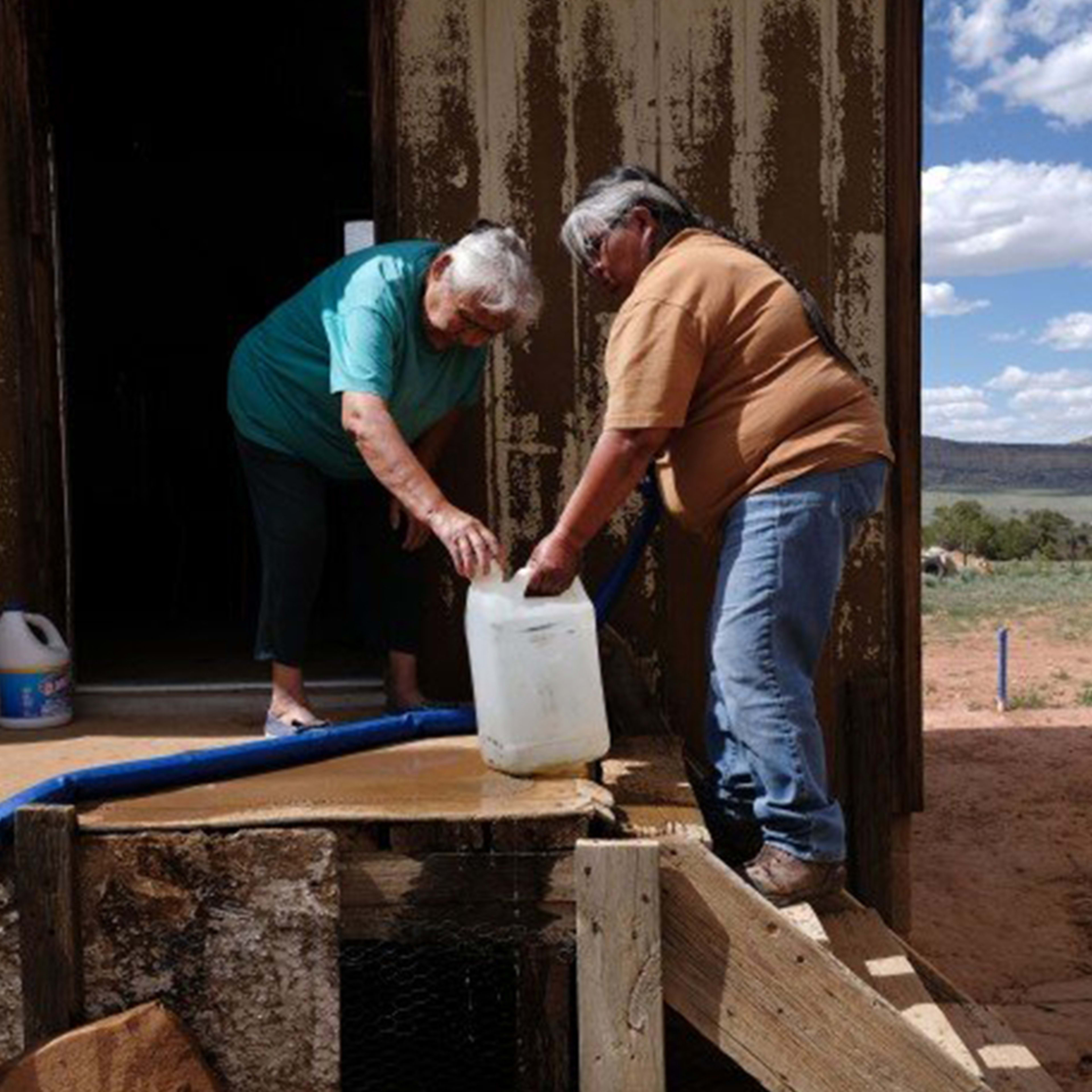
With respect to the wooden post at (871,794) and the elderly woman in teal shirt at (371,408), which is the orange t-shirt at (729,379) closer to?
the elderly woman in teal shirt at (371,408)

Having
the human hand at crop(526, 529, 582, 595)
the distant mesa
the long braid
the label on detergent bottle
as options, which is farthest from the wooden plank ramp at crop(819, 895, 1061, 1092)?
the distant mesa

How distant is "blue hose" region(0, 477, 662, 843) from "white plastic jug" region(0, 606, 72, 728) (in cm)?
A: 80

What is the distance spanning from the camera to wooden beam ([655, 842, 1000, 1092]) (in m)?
2.60

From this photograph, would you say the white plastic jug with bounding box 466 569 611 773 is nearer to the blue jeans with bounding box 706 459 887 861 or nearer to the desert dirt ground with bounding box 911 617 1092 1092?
the blue jeans with bounding box 706 459 887 861

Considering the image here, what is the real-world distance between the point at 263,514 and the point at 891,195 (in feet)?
7.16

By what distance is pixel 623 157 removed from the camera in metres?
4.13

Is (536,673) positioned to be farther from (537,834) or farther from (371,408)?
(371,408)

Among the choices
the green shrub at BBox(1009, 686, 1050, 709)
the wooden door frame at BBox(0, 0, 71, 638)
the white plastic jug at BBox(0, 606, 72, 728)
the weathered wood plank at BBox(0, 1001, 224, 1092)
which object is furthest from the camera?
the green shrub at BBox(1009, 686, 1050, 709)

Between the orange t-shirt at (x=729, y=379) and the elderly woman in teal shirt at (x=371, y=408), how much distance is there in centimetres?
47

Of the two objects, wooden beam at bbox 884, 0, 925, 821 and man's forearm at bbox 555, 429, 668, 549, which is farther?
wooden beam at bbox 884, 0, 925, 821

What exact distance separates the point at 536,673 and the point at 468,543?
12.8 inches

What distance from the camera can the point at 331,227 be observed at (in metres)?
9.95

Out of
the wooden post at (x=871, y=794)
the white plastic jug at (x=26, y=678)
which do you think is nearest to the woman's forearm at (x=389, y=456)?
the white plastic jug at (x=26, y=678)

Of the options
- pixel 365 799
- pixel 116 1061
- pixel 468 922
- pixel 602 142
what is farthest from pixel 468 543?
pixel 602 142
